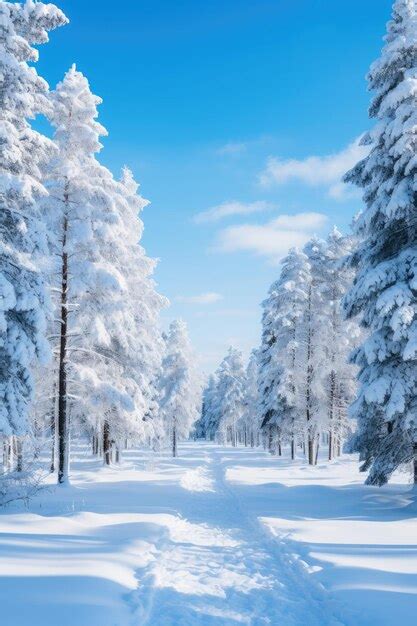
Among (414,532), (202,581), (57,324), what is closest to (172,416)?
(57,324)

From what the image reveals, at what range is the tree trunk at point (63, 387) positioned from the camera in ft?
56.9

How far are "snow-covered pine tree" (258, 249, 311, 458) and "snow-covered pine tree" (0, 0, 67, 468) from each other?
22440mm

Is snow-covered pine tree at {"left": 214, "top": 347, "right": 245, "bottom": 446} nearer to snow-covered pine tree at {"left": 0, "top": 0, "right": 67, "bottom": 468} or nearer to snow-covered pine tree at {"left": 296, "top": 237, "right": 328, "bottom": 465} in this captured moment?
snow-covered pine tree at {"left": 296, "top": 237, "right": 328, "bottom": 465}

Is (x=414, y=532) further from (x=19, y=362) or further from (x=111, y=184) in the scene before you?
(x=111, y=184)

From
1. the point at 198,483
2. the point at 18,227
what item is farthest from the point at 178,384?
the point at 18,227

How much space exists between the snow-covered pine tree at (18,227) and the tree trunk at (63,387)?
3941mm

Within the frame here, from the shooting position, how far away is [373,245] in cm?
1641

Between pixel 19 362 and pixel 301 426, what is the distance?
2404 cm

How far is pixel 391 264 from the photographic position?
1466 centimetres

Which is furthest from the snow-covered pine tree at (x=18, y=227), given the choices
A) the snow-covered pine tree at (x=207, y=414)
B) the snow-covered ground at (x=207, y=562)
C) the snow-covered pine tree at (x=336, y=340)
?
the snow-covered pine tree at (x=207, y=414)

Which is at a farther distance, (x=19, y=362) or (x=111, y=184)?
(x=111, y=184)

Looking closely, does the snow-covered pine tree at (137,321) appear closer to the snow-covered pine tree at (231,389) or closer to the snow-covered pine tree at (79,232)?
the snow-covered pine tree at (79,232)

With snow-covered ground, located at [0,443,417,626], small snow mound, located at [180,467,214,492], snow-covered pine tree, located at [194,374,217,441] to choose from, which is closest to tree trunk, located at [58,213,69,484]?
snow-covered ground, located at [0,443,417,626]

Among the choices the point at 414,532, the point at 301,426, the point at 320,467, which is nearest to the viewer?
the point at 414,532
